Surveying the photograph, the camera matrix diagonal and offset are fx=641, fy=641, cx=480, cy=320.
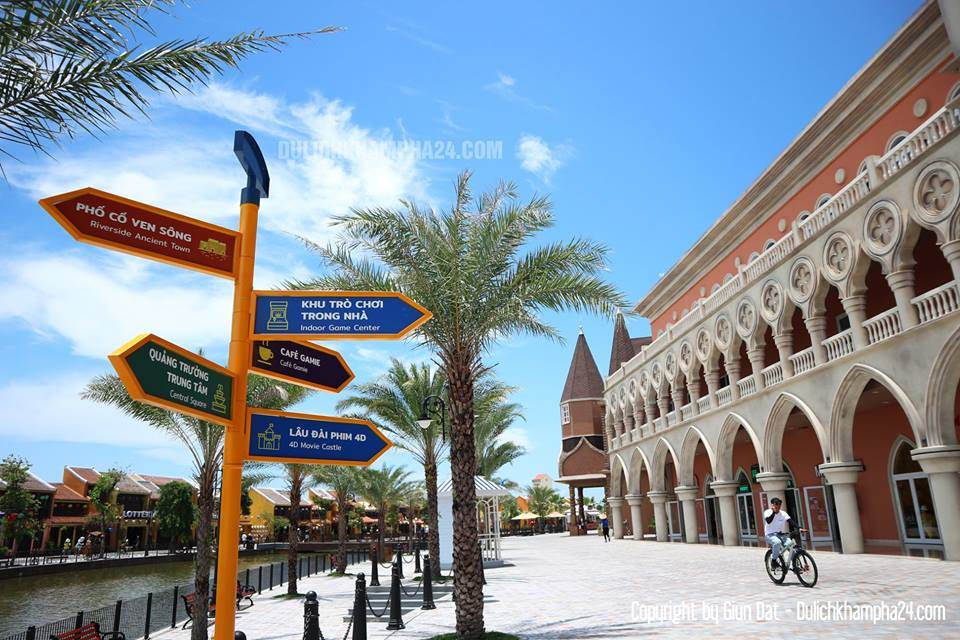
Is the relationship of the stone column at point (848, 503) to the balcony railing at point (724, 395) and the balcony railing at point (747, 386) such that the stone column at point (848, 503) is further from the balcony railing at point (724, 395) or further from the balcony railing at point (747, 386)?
the balcony railing at point (724, 395)

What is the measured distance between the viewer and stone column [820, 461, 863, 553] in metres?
18.4

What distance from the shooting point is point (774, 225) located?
85.3 feet

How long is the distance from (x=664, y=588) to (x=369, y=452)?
10.9 metres

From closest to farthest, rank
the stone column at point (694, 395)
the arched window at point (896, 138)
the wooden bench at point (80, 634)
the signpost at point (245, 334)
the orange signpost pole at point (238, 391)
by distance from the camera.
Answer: the signpost at point (245, 334)
the orange signpost pole at point (238, 391)
the wooden bench at point (80, 634)
the arched window at point (896, 138)
the stone column at point (694, 395)

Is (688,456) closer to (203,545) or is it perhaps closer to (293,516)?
(293,516)

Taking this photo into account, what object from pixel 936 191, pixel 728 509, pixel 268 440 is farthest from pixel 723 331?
pixel 268 440

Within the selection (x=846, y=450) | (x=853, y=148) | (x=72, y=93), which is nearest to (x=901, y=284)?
(x=846, y=450)

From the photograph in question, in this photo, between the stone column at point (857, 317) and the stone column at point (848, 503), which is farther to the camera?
the stone column at point (848, 503)

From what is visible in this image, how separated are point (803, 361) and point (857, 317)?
3323 mm

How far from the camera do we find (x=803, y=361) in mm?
20984

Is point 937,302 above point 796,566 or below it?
above

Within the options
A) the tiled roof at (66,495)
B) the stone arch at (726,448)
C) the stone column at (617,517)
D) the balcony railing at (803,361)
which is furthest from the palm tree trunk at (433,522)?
the tiled roof at (66,495)

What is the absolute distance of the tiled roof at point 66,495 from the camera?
57.8m

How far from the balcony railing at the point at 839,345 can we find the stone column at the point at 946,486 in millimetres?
3709
